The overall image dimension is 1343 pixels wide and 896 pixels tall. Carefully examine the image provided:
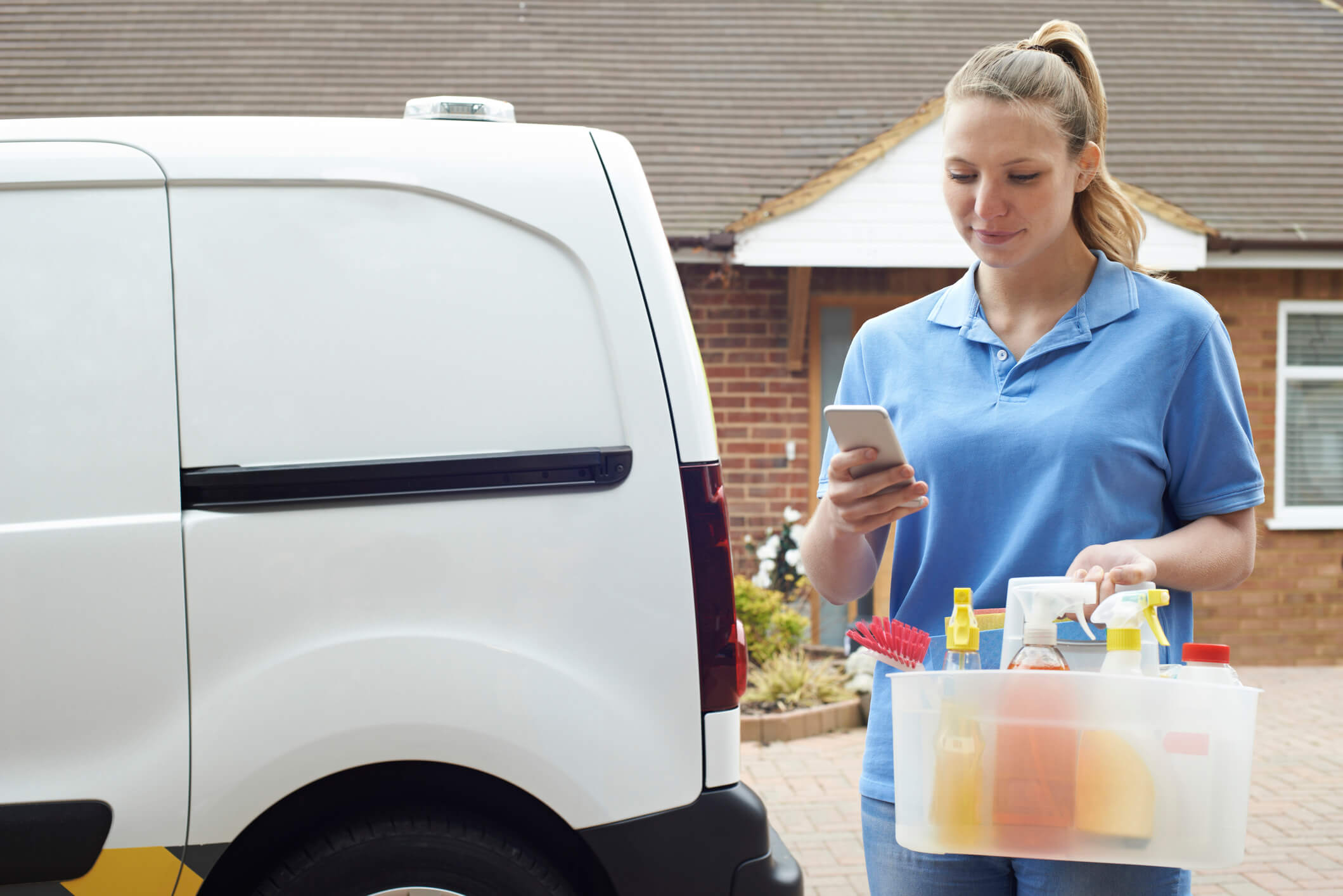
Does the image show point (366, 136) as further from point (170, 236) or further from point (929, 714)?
point (929, 714)

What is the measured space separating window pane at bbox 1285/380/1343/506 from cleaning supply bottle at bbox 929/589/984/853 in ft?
28.7

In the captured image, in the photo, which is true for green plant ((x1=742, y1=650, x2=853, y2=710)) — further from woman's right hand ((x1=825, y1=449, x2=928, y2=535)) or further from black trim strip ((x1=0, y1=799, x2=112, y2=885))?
woman's right hand ((x1=825, y1=449, x2=928, y2=535))

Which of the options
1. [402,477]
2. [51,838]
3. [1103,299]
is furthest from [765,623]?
[1103,299]

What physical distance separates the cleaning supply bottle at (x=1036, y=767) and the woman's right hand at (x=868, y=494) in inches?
10.8

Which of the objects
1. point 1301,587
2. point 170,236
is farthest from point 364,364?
point 1301,587

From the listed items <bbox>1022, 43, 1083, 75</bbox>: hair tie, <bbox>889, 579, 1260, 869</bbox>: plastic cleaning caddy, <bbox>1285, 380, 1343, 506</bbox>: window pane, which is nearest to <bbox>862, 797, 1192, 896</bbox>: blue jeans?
<bbox>889, 579, 1260, 869</bbox>: plastic cleaning caddy

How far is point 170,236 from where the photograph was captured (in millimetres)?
1945

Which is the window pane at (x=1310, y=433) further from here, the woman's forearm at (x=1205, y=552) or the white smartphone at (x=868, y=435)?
the white smartphone at (x=868, y=435)

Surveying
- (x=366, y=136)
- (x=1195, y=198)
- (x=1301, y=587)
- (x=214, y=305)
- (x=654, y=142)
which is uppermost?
(x=654, y=142)

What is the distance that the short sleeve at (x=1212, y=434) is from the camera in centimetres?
146

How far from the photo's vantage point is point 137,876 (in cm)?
186

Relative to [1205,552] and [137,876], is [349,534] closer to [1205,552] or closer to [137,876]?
[137,876]

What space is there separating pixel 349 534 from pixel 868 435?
0.96 meters

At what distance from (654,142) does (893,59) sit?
249 centimetres
